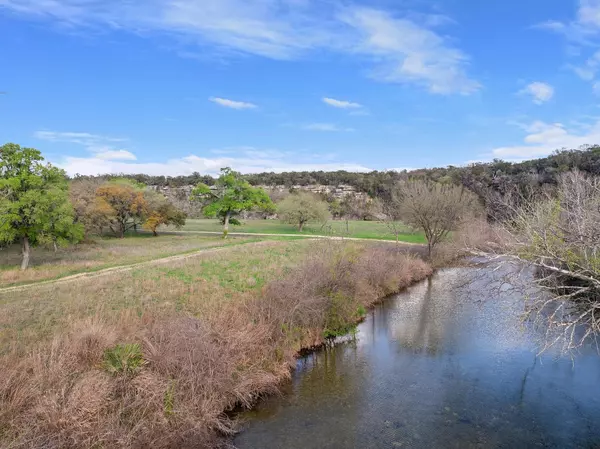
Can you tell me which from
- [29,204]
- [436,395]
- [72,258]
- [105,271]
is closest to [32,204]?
[29,204]

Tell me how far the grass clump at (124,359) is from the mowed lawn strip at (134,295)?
9.69 ft

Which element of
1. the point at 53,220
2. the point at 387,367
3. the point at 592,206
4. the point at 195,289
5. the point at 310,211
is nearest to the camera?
the point at 592,206

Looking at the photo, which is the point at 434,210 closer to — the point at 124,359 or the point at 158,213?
the point at 124,359

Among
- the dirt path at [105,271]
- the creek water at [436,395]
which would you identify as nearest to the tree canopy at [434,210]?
the creek water at [436,395]

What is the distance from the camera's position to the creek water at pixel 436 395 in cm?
1104

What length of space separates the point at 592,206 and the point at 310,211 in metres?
46.0

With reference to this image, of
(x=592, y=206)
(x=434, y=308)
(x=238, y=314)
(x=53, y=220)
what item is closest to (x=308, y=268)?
(x=238, y=314)

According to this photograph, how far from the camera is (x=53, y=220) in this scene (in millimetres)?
28703

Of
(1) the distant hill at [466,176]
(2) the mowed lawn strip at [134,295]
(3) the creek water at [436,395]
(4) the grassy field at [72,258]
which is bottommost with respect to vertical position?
(3) the creek water at [436,395]

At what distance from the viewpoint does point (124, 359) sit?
428 inches

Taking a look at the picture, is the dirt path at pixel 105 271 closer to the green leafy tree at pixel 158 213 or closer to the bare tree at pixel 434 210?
the green leafy tree at pixel 158 213

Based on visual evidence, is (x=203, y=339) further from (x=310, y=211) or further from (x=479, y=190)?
(x=479, y=190)

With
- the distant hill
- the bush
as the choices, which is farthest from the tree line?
the distant hill

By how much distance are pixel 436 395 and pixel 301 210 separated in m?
44.4
